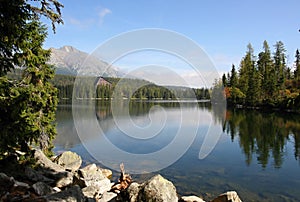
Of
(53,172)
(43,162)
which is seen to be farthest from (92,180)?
(43,162)

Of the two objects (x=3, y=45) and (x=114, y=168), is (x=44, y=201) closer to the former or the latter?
(x=3, y=45)

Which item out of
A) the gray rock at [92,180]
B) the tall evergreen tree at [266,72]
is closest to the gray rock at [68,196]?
the gray rock at [92,180]

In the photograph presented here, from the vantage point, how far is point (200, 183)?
14844 millimetres

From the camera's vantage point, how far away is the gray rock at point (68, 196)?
24.2ft

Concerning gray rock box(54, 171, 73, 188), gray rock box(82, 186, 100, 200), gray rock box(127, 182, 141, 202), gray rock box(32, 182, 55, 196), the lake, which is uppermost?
gray rock box(32, 182, 55, 196)

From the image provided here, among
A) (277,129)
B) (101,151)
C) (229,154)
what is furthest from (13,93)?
(277,129)

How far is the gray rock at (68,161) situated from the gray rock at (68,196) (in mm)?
7624

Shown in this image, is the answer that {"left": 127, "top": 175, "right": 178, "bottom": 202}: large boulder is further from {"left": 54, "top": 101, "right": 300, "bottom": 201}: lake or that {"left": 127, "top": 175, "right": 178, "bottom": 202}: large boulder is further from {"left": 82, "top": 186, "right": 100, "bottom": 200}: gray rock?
{"left": 54, "top": 101, "right": 300, "bottom": 201}: lake

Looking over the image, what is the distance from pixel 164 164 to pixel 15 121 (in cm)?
1217

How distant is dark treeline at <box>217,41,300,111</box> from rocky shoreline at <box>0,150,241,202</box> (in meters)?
49.9

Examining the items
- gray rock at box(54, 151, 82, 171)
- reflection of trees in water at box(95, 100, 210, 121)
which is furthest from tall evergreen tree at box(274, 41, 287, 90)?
gray rock at box(54, 151, 82, 171)

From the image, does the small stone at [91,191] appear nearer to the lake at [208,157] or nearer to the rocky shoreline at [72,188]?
the rocky shoreline at [72,188]

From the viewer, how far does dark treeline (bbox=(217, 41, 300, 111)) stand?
62.3 metres

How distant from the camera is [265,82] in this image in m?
69.0
